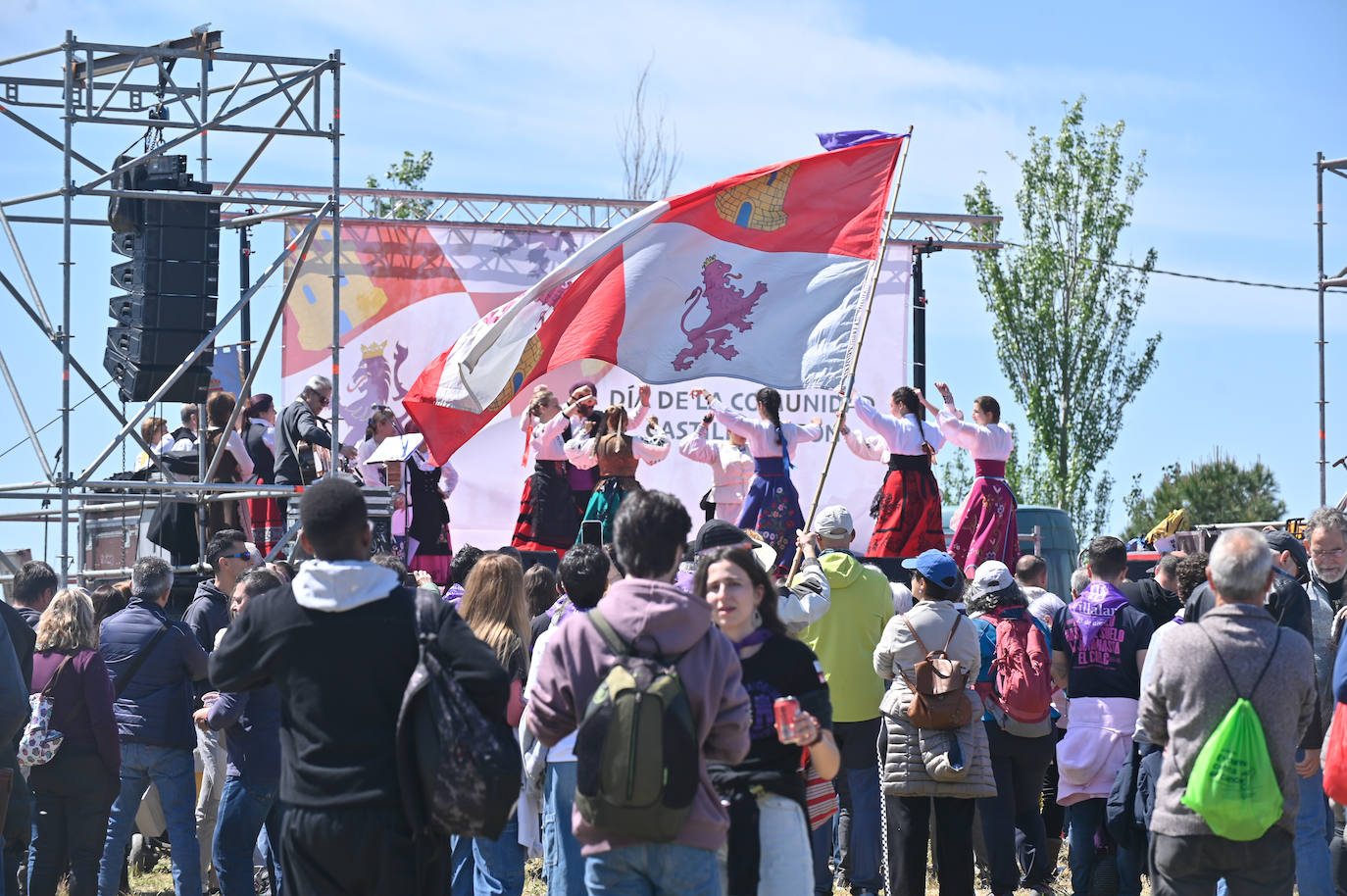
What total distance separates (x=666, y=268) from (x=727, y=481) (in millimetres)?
3187

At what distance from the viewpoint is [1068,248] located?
27500 mm

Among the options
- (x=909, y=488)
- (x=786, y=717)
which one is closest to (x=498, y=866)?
(x=786, y=717)

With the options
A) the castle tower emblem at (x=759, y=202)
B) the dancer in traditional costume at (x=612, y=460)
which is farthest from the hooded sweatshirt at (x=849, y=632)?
the dancer in traditional costume at (x=612, y=460)

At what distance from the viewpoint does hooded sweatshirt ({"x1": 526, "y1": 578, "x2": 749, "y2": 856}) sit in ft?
12.9

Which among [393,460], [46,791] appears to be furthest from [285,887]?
[393,460]

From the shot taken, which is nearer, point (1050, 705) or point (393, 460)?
point (1050, 705)

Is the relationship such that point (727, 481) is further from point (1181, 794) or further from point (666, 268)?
point (1181, 794)

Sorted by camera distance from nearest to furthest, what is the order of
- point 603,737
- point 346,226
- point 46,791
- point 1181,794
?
point 603,737, point 1181,794, point 46,791, point 346,226

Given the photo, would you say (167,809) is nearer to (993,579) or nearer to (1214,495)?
(993,579)

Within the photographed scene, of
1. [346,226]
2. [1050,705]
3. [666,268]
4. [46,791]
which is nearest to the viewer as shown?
[46,791]

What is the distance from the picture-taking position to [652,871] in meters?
3.96

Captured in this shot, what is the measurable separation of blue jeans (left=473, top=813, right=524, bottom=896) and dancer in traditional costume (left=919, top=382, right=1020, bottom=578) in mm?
6124

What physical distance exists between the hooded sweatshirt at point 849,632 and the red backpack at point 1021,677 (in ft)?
1.75

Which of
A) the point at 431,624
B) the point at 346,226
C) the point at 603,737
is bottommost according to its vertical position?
the point at 603,737
